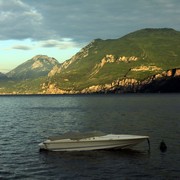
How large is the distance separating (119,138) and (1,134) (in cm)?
3473

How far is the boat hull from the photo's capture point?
53312mm

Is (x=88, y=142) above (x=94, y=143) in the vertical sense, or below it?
above

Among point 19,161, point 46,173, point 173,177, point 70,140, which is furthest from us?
point 70,140

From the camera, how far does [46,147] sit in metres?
54.7

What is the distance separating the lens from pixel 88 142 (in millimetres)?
53312

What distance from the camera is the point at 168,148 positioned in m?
56.3

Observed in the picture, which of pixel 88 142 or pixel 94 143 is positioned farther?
pixel 94 143

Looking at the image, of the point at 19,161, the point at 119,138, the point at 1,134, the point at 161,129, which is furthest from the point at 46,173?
the point at 161,129

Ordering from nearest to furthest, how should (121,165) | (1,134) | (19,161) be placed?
(121,165) → (19,161) → (1,134)

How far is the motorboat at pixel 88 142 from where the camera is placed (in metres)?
53.3

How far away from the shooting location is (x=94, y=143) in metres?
53.5

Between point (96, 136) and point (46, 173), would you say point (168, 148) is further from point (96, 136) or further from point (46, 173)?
point (46, 173)

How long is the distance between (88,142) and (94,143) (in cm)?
95

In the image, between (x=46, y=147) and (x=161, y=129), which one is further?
(x=161, y=129)
